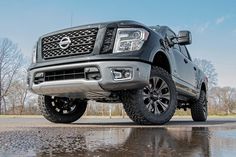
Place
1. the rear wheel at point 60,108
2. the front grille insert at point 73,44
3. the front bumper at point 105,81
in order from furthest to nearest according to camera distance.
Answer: the rear wheel at point 60,108
the front grille insert at point 73,44
the front bumper at point 105,81

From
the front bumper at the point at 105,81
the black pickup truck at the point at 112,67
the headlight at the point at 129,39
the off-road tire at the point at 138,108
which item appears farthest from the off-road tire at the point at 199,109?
the headlight at the point at 129,39

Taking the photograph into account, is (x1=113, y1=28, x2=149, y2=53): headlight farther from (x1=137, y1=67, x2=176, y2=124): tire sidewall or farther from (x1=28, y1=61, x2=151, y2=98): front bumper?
(x1=137, y1=67, x2=176, y2=124): tire sidewall

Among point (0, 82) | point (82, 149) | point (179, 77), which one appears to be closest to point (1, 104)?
point (0, 82)

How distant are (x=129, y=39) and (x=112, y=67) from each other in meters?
0.47

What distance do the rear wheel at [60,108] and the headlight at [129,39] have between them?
1.84 m

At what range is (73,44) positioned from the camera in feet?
16.8

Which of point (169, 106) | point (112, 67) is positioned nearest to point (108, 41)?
point (112, 67)

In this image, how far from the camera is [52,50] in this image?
533 centimetres

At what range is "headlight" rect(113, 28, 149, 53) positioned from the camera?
188 inches

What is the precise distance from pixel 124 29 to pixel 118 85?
0.79m

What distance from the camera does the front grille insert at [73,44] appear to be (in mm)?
4945

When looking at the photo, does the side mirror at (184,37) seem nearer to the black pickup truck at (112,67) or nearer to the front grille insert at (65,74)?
the black pickup truck at (112,67)

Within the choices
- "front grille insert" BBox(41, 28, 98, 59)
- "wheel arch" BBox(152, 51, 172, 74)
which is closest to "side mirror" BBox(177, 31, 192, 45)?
"wheel arch" BBox(152, 51, 172, 74)

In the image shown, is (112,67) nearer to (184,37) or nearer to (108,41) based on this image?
(108,41)
